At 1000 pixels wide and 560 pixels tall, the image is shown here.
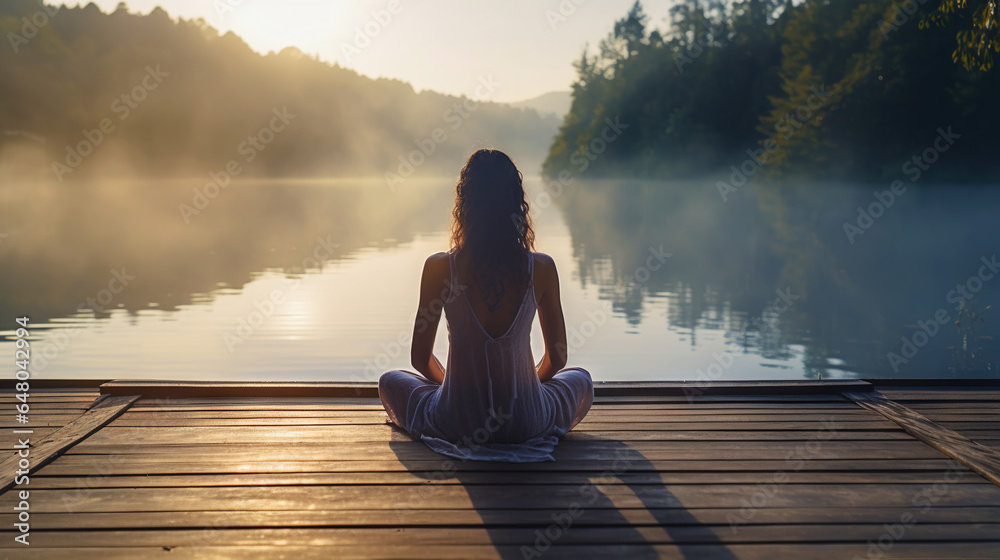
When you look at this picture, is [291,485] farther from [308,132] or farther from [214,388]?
[308,132]

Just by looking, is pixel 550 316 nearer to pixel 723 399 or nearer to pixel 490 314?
pixel 490 314

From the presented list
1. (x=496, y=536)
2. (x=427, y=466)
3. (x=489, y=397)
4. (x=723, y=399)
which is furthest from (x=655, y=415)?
(x=496, y=536)

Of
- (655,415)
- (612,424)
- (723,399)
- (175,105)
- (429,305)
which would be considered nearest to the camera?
(429,305)

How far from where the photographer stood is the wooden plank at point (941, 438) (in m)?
2.94

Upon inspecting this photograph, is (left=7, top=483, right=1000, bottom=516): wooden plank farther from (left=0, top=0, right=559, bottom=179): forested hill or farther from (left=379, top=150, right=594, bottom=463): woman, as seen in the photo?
(left=0, top=0, right=559, bottom=179): forested hill

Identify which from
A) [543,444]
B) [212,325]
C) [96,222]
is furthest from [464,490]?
[96,222]

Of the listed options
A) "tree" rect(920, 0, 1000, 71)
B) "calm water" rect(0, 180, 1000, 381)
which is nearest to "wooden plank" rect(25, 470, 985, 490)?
"calm water" rect(0, 180, 1000, 381)

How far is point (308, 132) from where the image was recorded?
98.3m

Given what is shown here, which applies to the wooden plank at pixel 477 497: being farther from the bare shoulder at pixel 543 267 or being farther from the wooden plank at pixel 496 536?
the bare shoulder at pixel 543 267

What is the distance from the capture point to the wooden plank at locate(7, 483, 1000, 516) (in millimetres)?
2564

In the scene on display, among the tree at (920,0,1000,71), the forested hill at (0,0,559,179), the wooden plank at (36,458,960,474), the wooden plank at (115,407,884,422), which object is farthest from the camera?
the forested hill at (0,0,559,179)

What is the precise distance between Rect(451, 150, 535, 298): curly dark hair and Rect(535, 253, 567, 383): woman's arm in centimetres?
9

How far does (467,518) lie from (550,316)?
1.05 meters

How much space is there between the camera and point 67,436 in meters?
3.31
